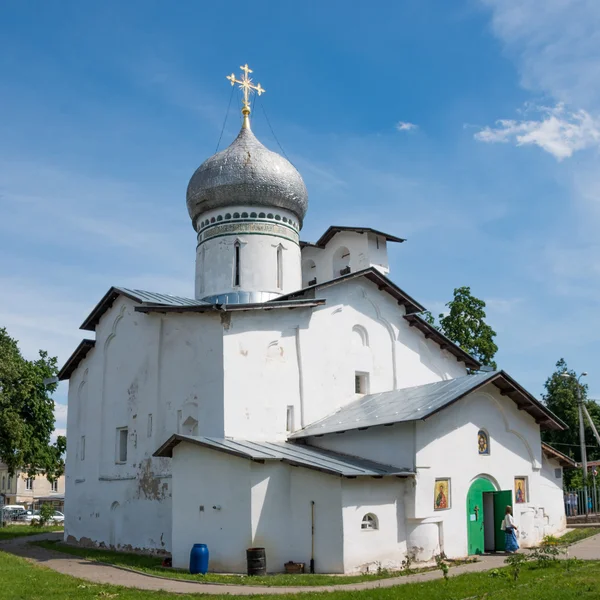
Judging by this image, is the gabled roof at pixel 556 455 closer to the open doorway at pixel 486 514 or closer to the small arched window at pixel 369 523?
the open doorway at pixel 486 514

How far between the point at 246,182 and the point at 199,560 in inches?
420

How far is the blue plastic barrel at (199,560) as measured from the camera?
13.5 metres

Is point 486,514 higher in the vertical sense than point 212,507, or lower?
lower

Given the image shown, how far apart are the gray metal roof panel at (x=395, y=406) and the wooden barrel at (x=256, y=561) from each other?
325cm

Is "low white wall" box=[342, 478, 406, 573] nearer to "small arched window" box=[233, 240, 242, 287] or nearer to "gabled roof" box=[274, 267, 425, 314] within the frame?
"gabled roof" box=[274, 267, 425, 314]

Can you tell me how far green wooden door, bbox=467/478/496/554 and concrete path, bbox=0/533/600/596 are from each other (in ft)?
1.71

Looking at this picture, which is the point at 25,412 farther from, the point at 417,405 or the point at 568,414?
the point at 568,414

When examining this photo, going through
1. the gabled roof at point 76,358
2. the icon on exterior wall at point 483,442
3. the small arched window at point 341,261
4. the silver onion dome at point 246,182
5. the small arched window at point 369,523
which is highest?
the silver onion dome at point 246,182

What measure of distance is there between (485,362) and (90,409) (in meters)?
14.5

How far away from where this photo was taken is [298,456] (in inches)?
581

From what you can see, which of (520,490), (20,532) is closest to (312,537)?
(520,490)

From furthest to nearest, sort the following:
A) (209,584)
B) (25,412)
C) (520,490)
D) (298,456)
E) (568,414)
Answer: (568,414) < (25,412) < (520,490) < (298,456) < (209,584)

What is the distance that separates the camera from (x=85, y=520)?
20.4 m

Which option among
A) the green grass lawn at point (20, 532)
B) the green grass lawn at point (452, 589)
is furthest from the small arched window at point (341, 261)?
the green grass lawn at point (20, 532)
